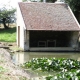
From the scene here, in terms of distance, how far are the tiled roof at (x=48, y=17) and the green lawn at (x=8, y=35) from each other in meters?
6.43

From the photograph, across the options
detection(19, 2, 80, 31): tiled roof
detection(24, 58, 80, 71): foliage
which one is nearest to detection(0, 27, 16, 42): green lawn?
detection(19, 2, 80, 31): tiled roof

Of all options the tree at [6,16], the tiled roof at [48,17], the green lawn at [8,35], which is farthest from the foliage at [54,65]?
the tree at [6,16]

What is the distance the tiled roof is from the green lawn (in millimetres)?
6431

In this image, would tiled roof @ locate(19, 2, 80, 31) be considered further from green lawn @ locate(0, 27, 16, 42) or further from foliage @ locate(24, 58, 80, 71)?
foliage @ locate(24, 58, 80, 71)

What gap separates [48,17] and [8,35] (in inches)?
398

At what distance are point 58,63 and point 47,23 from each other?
1168 centimetres

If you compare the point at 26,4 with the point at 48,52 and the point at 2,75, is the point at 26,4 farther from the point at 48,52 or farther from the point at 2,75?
the point at 2,75

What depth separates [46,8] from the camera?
1183 inches

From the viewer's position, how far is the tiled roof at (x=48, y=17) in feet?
89.5

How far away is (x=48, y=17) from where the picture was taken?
28.8m

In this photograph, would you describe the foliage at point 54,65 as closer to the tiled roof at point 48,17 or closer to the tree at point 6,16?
the tiled roof at point 48,17

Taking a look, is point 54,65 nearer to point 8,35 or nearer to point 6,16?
point 8,35

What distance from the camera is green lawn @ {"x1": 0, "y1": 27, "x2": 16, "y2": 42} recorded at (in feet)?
115

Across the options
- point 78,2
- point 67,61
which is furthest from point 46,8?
point 67,61
